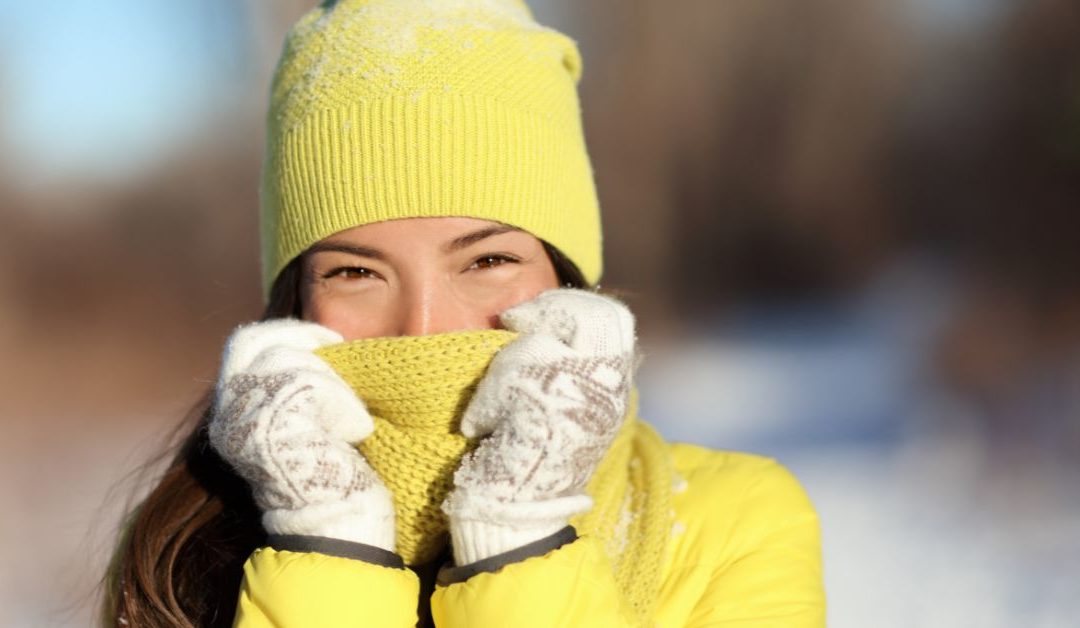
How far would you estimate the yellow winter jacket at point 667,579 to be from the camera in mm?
1274

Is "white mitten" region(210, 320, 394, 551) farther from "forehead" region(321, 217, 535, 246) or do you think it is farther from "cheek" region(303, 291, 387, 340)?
"forehead" region(321, 217, 535, 246)

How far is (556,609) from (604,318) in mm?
368

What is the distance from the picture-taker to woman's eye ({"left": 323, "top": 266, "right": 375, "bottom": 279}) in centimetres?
164

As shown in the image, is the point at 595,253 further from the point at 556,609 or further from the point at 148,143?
the point at 148,143

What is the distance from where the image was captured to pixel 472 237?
1646 mm

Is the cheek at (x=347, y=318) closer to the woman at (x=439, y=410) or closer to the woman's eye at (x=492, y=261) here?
the woman at (x=439, y=410)

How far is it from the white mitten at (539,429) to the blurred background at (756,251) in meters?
2.40

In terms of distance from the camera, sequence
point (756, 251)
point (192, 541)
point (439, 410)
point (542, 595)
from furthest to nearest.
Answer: point (756, 251)
point (192, 541)
point (439, 410)
point (542, 595)

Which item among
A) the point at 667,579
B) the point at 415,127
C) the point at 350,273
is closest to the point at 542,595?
the point at 667,579

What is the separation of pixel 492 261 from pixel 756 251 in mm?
8105

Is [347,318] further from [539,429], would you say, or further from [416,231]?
[539,429]

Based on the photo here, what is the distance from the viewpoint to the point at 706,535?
1.65 meters


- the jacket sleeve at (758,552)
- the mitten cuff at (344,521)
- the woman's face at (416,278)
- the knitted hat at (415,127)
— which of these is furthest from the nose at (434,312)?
the jacket sleeve at (758,552)

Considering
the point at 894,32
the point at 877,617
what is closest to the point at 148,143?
the point at 894,32
